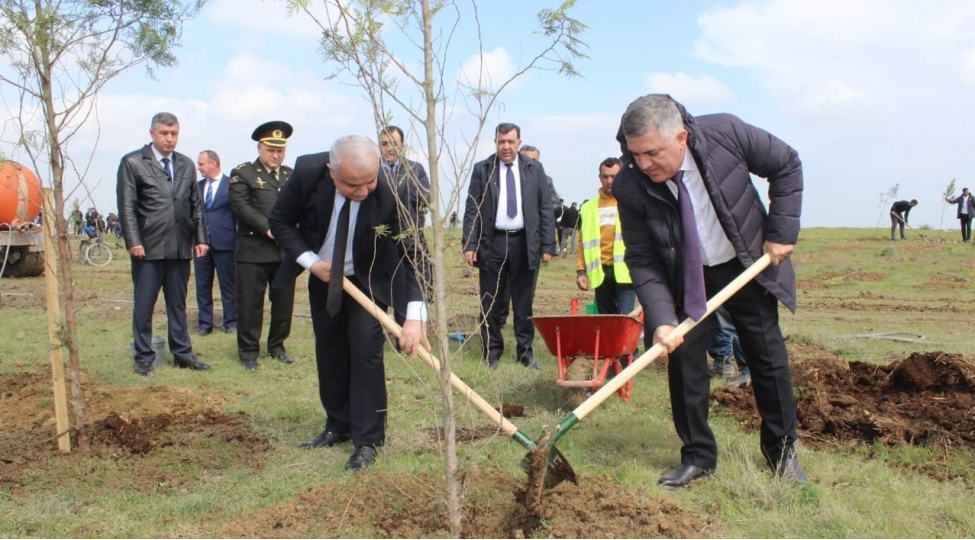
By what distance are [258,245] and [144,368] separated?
147 centimetres

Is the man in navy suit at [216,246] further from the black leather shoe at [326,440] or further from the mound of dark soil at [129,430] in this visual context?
the black leather shoe at [326,440]

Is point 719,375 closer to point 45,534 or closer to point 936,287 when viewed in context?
point 45,534

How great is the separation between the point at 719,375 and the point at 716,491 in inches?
113

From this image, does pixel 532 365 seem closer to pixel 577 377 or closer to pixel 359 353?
pixel 577 377

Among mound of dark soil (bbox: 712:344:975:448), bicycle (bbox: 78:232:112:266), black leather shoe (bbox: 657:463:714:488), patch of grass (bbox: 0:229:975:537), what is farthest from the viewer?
bicycle (bbox: 78:232:112:266)

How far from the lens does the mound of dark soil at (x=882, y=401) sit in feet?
15.0

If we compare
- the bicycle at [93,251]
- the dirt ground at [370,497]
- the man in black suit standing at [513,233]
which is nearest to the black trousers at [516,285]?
the man in black suit standing at [513,233]

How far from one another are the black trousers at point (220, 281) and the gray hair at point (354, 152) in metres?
5.09

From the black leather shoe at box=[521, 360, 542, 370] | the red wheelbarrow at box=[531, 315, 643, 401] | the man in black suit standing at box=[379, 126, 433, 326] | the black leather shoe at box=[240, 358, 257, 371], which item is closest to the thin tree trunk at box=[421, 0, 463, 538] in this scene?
the man in black suit standing at box=[379, 126, 433, 326]

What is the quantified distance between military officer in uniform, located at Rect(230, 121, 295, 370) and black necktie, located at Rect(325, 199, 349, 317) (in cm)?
327

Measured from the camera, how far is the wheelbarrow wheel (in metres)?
5.63

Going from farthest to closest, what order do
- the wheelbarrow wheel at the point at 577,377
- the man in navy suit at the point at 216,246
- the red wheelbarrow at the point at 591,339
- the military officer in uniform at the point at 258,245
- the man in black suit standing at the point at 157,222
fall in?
the man in navy suit at the point at 216,246 → the military officer in uniform at the point at 258,245 → the man in black suit standing at the point at 157,222 → the wheelbarrow wheel at the point at 577,377 → the red wheelbarrow at the point at 591,339

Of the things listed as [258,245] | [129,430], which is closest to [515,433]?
[129,430]

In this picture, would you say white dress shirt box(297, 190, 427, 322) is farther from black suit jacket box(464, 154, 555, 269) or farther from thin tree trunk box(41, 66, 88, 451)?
black suit jacket box(464, 154, 555, 269)
